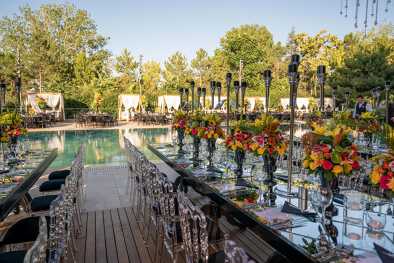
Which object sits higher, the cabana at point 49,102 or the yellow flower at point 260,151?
the cabana at point 49,102

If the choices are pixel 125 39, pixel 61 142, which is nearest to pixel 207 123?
pixel 61 142

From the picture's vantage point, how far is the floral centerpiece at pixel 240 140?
2.97 m

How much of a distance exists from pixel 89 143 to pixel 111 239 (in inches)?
332

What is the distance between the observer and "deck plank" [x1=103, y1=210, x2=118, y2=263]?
3047mm

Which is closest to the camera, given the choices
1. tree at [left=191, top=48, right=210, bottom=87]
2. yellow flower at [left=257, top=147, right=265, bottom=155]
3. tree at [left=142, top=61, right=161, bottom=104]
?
yellow flower at [left=257, top=147, right=265, bottom=155]

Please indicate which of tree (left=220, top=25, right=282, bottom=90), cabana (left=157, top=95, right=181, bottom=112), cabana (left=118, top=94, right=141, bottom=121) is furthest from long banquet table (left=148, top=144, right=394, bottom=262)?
tree (left=220, top=25, right=282, bottom=90)

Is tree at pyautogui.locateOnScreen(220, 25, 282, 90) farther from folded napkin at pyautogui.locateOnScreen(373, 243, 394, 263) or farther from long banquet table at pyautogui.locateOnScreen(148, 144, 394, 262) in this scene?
folded napkin at pyautogui.locateOnScreen(373, 243, 394, 263)

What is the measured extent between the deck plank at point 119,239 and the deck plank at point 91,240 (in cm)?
22

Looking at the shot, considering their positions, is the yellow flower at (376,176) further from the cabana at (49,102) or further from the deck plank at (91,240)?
the cabana at (49,102)

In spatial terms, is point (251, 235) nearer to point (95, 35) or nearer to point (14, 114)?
point (14, 114)

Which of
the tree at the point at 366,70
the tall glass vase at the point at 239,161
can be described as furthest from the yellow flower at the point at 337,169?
the tree at the point at 366,70

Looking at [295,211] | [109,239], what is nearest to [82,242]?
[109,239]

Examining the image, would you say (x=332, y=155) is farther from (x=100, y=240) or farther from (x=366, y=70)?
(x=366, y=70)

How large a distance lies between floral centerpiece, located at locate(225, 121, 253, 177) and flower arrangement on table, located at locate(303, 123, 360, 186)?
2.98 feet
